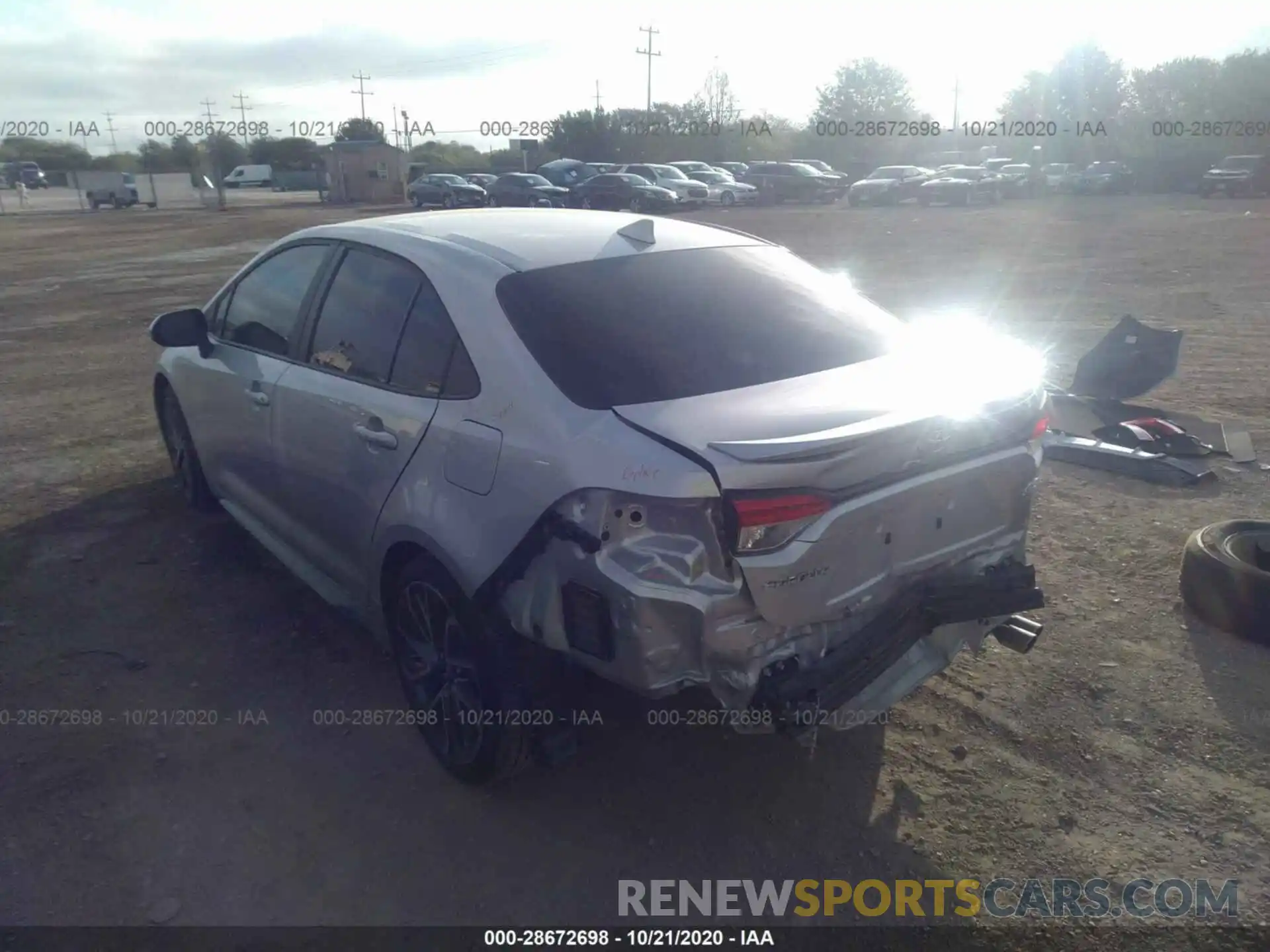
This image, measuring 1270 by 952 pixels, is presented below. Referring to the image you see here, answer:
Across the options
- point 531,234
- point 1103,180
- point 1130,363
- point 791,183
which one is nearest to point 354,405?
point 531,234

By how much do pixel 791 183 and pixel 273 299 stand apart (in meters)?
38.3

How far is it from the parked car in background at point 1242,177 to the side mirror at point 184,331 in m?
41.4

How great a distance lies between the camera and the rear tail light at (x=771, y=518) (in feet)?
8.50

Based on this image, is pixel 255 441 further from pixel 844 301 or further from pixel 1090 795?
pixel 1090 795

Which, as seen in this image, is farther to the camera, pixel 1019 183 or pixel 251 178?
pixel 251 178

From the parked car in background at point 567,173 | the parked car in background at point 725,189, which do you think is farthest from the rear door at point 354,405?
the parked car in background at point 567,173

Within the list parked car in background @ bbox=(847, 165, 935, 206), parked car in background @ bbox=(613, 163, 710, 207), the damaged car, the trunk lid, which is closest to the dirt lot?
the damaged car

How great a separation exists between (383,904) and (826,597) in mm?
1538

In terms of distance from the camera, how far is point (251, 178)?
7175 cm

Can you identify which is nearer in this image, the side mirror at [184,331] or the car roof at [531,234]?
the car roof at [531,234]

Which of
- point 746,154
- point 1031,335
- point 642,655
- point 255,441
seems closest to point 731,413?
point 642,655

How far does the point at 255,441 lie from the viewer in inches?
176

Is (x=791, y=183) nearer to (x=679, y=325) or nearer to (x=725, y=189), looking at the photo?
(x=725, y=189)

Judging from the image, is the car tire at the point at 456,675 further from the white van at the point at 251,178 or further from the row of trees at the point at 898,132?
the white van at the point at 251,178
